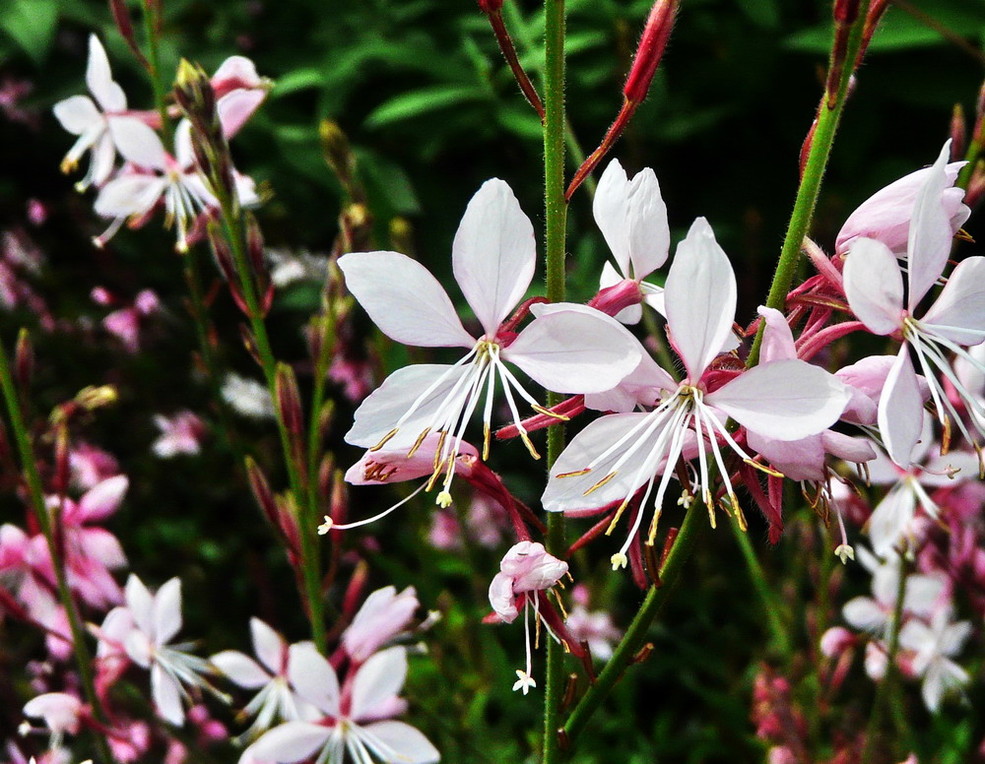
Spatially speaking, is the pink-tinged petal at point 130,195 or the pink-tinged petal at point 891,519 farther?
the pink-tinged petal at point 130,195

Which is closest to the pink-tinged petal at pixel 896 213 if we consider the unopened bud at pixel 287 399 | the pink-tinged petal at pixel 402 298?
the pink-tinged petal at pixel 402 298

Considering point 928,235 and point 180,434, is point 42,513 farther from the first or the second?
point 180,434

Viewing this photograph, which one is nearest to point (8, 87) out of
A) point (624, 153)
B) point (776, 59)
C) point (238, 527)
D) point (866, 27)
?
point (238, 527)

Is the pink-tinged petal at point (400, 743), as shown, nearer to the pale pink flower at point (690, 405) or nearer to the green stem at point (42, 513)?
the green stem at point (42, 513)

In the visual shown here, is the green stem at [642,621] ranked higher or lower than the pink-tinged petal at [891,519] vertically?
higher

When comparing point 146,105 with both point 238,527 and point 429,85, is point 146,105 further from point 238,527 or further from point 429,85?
point 238,527

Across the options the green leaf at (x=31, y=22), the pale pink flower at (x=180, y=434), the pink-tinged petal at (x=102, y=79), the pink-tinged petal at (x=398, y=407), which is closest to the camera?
the pink-tinged petal at (x=398, y=407)

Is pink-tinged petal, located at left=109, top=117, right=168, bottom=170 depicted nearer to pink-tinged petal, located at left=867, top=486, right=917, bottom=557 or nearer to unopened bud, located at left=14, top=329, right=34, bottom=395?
unopened bud, located at left=14, top=329, right=34, bottom=395
